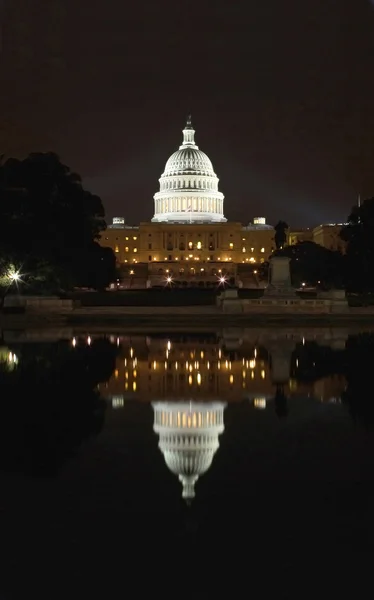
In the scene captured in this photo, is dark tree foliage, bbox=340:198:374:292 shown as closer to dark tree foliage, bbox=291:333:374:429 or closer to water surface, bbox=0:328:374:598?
dark tree foliage, bbox=291:333:374:429

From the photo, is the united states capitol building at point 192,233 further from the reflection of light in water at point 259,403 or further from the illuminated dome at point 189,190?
the reflection of light in water at point 259,403

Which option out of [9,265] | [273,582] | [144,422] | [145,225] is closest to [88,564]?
[273,582]

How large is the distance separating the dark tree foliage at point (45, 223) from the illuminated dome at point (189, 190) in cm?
9181

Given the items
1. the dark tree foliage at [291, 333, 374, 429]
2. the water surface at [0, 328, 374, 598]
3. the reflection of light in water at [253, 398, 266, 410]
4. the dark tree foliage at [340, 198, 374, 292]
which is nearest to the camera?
the water surface at [0, 328, 374, 598]

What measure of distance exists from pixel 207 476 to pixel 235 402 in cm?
511

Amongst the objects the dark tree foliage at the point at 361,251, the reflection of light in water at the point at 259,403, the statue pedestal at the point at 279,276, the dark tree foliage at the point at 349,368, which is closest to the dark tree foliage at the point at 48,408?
the reflection of light in water at the point at 259,403

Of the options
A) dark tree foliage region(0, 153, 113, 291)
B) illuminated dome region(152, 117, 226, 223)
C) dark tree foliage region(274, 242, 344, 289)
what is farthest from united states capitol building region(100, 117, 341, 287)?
dark tree foliage region(0, 153, 113, 291)

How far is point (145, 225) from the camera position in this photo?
483 feet

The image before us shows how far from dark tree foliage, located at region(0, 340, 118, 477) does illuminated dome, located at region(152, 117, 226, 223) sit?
429 ft

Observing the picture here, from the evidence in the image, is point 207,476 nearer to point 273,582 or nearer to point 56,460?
point 56,460

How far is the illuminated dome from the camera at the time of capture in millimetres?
153000

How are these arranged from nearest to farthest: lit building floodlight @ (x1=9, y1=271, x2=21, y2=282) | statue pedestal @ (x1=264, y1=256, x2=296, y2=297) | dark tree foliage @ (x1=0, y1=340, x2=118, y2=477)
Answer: dark tree foliage @ (x1=0, y1=340, x2=118, y2=477), lit building floodlight @ (x1=9, y1=271, x2=21, y2=282), statue pedestal @ (x1=264, y1=256, x2=296, y2=297)

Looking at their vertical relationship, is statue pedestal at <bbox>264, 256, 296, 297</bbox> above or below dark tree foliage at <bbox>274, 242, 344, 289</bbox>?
below

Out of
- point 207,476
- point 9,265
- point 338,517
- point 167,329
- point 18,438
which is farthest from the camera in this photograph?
point 9,265
